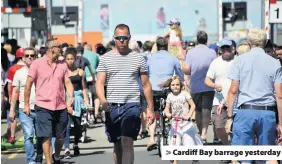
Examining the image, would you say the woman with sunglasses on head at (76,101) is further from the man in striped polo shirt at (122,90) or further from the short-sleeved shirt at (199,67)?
the man in striped polo shirt at (122,90)

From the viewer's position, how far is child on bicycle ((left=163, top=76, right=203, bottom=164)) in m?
12.8

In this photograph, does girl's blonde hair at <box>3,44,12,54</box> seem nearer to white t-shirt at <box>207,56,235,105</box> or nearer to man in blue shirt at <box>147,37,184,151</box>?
man in blue shirt at <box>147,37,184,151</box>

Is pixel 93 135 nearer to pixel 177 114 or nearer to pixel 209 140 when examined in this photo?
pixel 209 140

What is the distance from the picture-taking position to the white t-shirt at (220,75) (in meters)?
13.5

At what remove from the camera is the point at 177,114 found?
13148 mm

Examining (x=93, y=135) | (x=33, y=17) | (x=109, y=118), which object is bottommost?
(x=93, y=135)

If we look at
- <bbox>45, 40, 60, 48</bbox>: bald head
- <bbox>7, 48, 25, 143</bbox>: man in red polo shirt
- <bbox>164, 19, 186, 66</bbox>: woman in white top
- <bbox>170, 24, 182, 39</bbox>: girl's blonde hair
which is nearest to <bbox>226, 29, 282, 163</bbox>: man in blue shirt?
<bbox>45, 40, 60, 48</bbox>: bald head

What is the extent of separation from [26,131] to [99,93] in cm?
297

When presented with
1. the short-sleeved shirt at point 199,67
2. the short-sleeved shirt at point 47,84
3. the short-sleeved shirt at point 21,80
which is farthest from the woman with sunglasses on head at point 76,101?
the short-sleeved shirt at point 47,84

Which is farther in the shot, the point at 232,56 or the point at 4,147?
the point at 4,147

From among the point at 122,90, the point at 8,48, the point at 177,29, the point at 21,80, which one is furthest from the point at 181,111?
the point at 8,48

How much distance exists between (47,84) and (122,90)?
204 centimetres

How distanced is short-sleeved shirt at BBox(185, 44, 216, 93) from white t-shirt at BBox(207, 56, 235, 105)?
5.04ft

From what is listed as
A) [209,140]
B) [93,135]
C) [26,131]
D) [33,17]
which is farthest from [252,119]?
[33,17]
